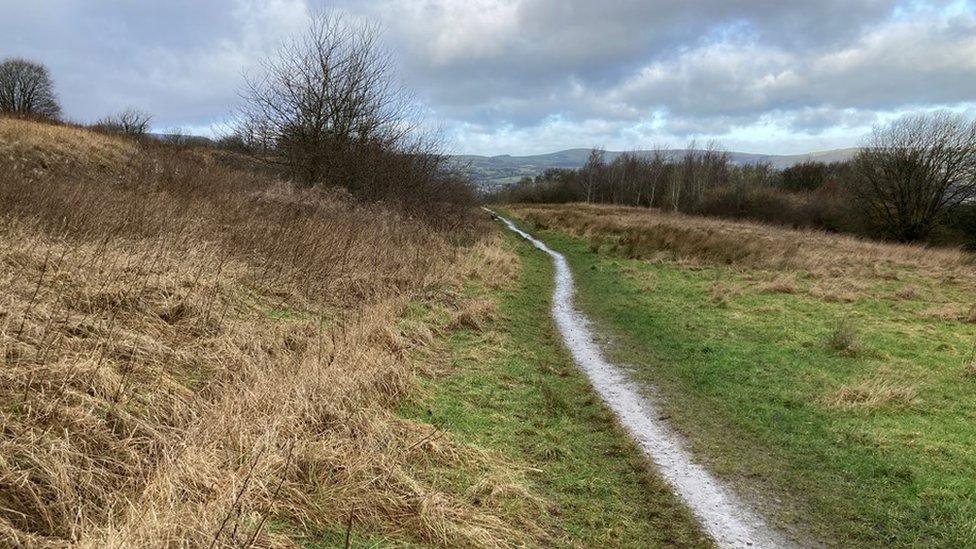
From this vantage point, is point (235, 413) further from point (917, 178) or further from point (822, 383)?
point (917, 178)

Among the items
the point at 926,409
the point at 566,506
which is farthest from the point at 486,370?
the point at 926,409

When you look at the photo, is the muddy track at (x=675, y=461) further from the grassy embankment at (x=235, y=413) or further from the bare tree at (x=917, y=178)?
the bare tree at (x=917, y=178)

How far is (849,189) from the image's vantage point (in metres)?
44.8

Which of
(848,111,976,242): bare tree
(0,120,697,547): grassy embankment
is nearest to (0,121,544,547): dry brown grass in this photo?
(0,120,697,547): grassy embankment

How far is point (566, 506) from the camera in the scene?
14.1 feet

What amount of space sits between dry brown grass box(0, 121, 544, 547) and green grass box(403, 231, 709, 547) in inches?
13.4

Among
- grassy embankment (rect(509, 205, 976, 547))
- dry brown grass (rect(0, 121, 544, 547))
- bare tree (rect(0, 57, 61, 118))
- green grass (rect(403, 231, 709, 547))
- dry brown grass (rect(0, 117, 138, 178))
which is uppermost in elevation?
bare tree (rect(0, 57, 61, 118))

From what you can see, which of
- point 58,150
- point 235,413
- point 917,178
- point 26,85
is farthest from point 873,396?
point 26,85

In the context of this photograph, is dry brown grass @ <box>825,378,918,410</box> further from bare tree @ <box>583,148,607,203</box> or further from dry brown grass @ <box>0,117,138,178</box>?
bare tree @ <box>583,148,607,203</box>

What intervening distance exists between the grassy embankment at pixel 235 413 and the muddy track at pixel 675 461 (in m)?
0.29

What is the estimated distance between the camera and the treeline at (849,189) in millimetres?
37344

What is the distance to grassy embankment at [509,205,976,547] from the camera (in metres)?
Answer: 4.48

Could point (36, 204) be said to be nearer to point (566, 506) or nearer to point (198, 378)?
point (198, 378)

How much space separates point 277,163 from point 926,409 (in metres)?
22.2
